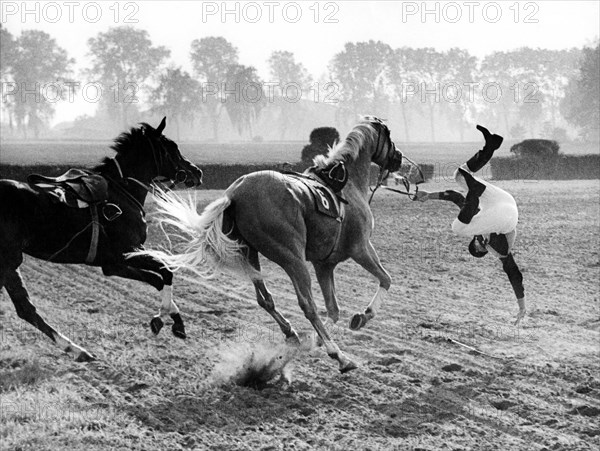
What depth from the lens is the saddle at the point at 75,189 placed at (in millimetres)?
7500

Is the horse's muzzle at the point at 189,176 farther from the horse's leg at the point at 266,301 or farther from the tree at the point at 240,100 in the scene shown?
the tree at the point at 240,100

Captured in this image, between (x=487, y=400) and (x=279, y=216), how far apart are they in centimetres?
227

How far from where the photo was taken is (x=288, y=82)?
328 feet

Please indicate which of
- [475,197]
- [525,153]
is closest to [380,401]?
[475,197]

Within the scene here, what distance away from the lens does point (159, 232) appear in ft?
58.2

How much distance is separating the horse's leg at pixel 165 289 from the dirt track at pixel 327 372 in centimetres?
37

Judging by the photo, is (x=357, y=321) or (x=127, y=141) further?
(x=127, y=141)

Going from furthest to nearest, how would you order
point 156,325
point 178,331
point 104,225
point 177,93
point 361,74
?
point 361,74
point 177,93
point 104,225
point 178,331
point 156,325

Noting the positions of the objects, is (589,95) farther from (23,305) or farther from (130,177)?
(23,305)

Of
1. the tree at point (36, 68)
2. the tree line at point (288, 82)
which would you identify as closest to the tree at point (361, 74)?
the tree line at point (288, 82)

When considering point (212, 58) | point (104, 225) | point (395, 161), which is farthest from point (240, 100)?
point (104, 225)

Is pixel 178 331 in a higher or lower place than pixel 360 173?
lower

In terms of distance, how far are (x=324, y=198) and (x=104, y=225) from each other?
2.04 m

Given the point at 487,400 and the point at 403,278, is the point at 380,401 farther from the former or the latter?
the point at 403,278
